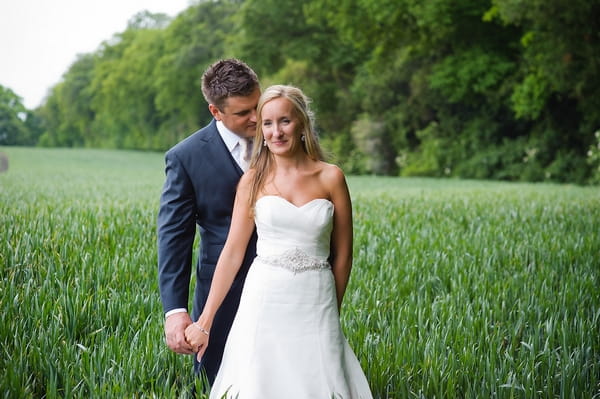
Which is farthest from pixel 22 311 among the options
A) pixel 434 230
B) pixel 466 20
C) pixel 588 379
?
pixel 466 20

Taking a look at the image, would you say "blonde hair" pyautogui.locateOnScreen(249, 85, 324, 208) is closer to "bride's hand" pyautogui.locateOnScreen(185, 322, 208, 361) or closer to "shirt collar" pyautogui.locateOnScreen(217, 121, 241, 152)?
"shirt collar" pyautogui.locateOnScreen(217, 121, 241, 152)

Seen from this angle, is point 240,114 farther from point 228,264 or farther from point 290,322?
point 290,322

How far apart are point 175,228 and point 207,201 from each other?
7.6 inches

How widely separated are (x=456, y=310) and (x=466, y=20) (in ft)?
84.2

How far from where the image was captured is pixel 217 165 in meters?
2.93

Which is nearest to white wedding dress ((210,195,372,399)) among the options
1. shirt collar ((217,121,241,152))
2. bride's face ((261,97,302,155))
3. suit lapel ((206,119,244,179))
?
bride's face ((261,97,302,155))

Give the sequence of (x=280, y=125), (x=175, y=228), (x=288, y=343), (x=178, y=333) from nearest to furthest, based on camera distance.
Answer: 1. (x=288, y=343)
2. (x=280, y=125)
3. (x=178, y=333)
4. (x=175, y=228)

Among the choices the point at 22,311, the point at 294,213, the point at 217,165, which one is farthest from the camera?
the point at 22,311

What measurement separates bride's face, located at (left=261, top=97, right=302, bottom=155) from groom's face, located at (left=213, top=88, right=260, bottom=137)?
20 cm

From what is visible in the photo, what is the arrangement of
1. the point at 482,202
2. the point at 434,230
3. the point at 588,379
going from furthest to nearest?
the point at 482,202, the point at 434,230, the point at 588,379

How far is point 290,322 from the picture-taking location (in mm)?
2549

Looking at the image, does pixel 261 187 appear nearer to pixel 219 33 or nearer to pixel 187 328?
pixel 187 328

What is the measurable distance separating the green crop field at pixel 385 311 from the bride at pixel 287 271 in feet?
1.75

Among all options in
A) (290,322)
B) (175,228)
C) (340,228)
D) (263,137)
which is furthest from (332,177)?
(175,228)
